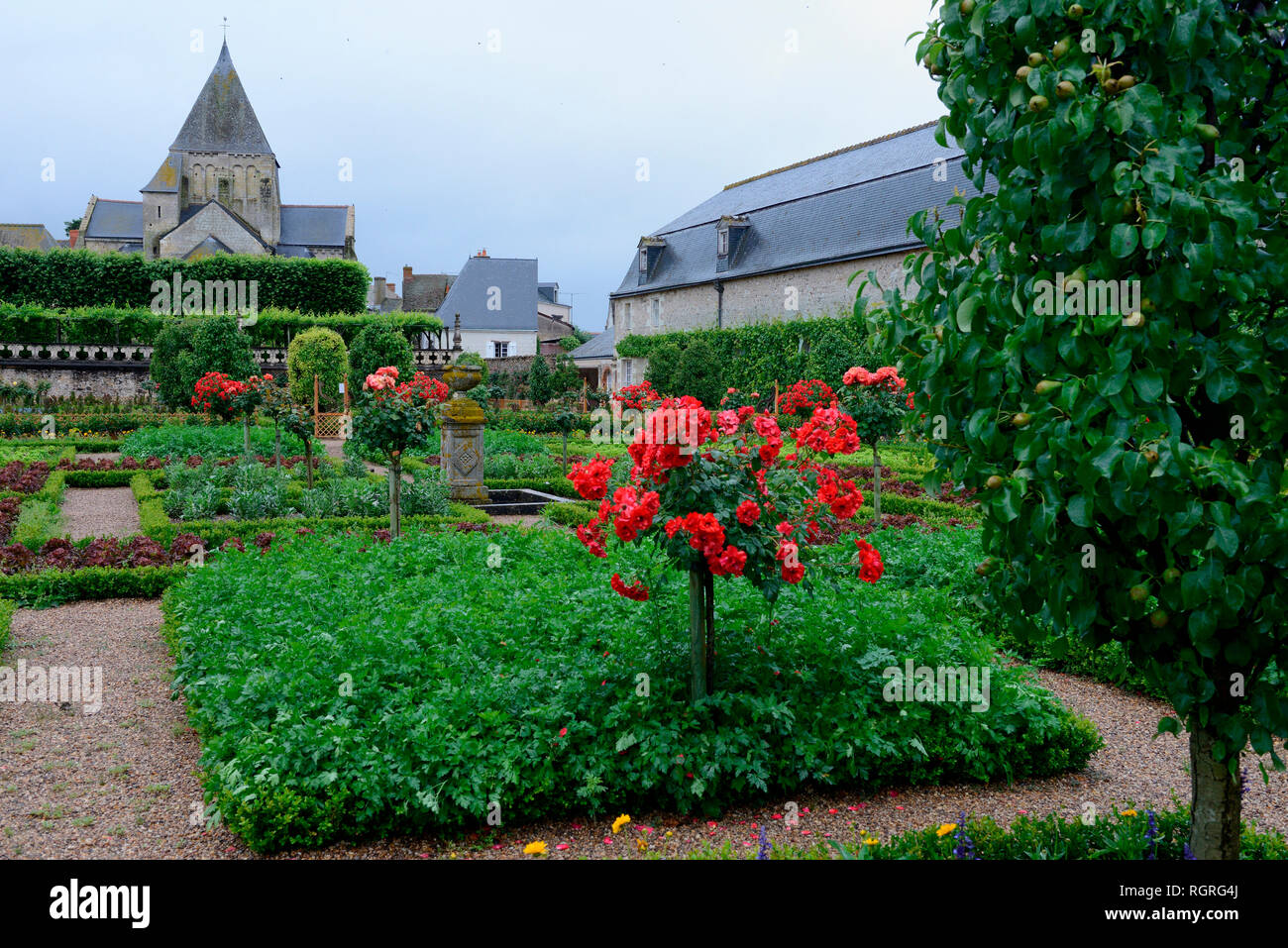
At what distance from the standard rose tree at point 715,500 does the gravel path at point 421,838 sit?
31.7 inches

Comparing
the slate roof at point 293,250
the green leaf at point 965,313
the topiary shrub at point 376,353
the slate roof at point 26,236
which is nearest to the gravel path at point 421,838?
the green leaf at point 965,313

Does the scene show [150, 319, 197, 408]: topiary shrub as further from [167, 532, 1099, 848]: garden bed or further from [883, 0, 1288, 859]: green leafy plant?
→ [883, 0, 1288, 859]: green leafy plant

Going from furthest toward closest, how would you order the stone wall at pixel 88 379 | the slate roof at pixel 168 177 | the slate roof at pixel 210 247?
the slate roof at pixel 168 177 < the slate roof at pixel 210 247 < the stone wall at pixel 88 379

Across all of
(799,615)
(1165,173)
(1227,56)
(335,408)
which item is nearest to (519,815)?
(799,615)

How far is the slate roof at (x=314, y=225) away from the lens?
5472 centimetres

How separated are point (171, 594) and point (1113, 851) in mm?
7104

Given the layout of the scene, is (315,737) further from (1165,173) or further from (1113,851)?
(1165,173)

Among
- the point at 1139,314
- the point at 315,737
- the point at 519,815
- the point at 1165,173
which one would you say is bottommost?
the point at 519,815

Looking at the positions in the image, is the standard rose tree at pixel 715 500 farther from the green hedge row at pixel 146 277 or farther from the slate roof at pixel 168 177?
the slate roof at pixel 168 177

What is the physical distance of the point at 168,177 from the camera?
51.1 metres

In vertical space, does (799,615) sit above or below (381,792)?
above

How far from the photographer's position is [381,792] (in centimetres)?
401

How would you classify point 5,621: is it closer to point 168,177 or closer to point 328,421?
point 328,421
